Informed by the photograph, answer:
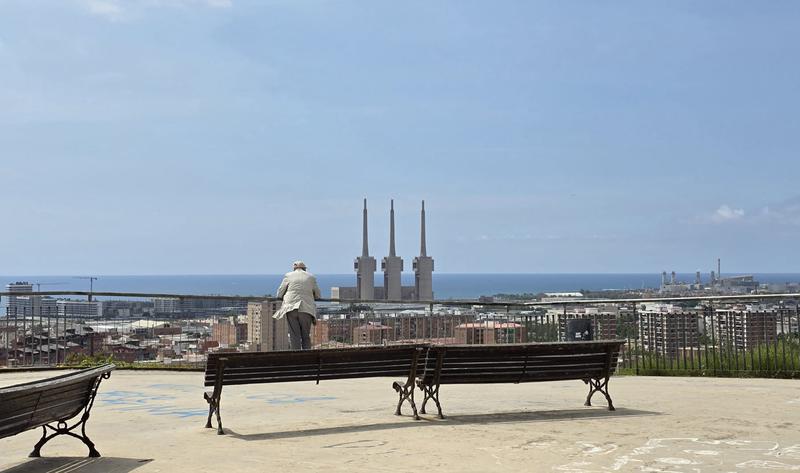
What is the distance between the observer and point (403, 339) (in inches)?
718

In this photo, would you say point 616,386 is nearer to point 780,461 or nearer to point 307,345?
point 307,345

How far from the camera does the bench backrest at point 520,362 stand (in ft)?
35.8

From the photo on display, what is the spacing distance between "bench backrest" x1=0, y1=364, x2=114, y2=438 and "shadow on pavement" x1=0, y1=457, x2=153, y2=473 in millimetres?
392

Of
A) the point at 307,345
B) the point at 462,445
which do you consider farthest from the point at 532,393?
the point at 462,445

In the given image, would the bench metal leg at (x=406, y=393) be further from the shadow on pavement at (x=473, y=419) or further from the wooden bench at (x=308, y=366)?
the shadow on pavement at (x=473, y=419)

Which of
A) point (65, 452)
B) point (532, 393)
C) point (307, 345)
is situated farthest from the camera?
point (307, 345)

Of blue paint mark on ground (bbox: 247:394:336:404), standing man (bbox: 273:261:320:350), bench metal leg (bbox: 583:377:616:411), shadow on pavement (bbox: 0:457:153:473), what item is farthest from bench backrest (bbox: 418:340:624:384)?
standing man (bbox: 273:261:320:350)

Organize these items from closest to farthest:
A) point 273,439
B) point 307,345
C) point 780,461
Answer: point 780,461, point 273,439, point 307,345

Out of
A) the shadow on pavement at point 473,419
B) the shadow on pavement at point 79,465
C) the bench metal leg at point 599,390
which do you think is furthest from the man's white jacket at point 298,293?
the shadow on pavement at point 79,465

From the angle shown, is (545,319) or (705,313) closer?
(705,313)

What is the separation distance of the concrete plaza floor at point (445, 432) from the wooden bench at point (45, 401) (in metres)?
0.45

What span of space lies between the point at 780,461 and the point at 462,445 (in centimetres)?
280

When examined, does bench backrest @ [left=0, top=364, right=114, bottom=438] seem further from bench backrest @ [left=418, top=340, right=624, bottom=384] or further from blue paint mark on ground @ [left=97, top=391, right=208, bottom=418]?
bench backrest @ [left=418, top=340, right=624, bottom=384]

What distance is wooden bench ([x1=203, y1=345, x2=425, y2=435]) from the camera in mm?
9805
